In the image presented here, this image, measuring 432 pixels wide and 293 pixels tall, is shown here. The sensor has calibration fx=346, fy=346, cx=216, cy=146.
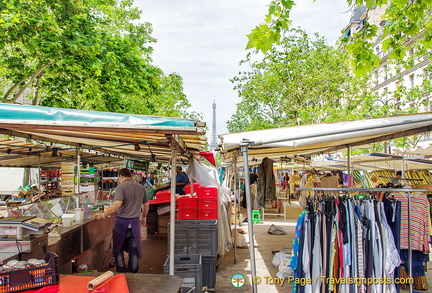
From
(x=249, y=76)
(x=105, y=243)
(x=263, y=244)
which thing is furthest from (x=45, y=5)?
(x=249, y=76)

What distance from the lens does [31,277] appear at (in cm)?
296

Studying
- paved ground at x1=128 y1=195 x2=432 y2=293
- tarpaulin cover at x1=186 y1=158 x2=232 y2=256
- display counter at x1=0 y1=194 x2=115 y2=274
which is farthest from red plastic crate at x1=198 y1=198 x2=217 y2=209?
display counter at x1=0 y1=194 x2=115 y2=274

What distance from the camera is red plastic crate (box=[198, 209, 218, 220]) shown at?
23.3 feet

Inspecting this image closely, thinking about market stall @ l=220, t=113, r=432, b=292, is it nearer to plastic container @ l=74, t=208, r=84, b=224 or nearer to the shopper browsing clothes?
the shopper browsing clothes

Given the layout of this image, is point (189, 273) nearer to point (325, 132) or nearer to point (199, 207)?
point (199, 207)

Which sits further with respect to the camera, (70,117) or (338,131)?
(338,131)

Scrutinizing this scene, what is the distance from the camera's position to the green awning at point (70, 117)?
11.4ft

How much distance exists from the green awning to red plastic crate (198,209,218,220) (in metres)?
3.69

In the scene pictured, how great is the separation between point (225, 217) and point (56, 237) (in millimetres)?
4209

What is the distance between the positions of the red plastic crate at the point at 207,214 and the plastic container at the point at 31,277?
4.12m

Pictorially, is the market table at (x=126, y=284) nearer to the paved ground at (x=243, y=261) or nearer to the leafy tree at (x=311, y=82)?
the paved ground at (x=243, y=261)

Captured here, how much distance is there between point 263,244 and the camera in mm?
10117

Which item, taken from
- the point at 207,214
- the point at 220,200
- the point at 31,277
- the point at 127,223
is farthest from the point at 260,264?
the point at 31,277

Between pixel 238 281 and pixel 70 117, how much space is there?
463 centimetres
